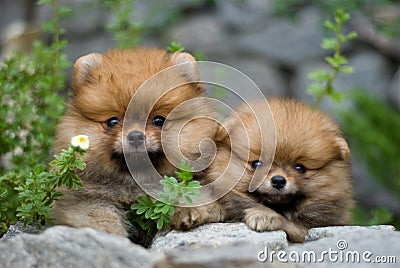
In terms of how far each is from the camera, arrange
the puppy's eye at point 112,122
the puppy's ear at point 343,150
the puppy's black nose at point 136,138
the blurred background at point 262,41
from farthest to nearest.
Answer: the blurred background at point 262,41 < the puppy's ear at point 343,150 < the puppy's eye at point 112,122 < the puppy's black nose at point 136,138

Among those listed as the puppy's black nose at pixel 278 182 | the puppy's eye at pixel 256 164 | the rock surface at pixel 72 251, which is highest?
A: the rock surface at pixel 72 251

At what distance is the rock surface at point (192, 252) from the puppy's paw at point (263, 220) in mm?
314

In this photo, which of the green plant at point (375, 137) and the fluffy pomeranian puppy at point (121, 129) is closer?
the fluffy pomeranian puppy at point (121, 129)

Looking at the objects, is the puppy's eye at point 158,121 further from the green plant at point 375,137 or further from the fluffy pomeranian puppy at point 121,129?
the green plant at point 375,137

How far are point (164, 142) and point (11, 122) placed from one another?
126 centimetres

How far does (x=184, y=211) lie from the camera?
354 cm

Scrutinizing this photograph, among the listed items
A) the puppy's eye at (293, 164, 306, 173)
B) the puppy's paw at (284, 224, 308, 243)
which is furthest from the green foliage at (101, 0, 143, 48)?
the puppy's paw at (284, 224, 308, 243)

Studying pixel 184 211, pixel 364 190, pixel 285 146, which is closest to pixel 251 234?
pixel 184 211

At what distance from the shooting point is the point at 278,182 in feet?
12.3

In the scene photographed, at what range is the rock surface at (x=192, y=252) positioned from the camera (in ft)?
8.80

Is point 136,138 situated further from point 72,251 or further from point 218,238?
point 72,251

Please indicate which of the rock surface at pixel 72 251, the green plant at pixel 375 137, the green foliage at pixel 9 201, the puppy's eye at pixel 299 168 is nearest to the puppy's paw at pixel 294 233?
the puppy's eye at pixel 299 168

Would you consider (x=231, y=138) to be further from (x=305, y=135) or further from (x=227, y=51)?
(x=227, y=51)

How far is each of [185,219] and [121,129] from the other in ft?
1.70
